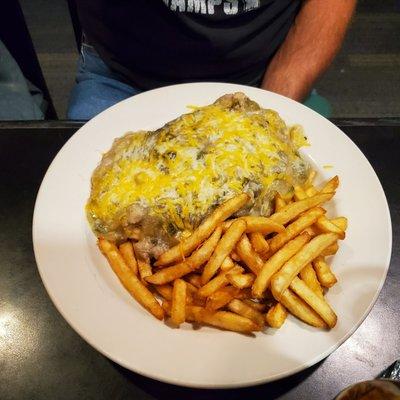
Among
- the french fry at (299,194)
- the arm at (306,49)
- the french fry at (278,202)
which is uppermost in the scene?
the arm at (306,49)

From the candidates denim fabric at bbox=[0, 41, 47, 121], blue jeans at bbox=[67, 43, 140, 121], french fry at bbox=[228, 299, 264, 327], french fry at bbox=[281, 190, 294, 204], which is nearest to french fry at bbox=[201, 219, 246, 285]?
french fry at bbox=[228, 299, 264, 327]

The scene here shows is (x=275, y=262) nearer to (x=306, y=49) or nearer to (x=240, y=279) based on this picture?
(x=240, y=279)

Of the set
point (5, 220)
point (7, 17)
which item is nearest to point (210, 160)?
point (5, 220)

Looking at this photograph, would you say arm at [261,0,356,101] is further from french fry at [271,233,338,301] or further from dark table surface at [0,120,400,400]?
french fry at [271,233,338,301]

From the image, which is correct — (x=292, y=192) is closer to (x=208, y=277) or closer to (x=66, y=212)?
(x=208, y=277)

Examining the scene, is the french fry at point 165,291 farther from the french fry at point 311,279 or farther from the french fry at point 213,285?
the french fry at point 311,279

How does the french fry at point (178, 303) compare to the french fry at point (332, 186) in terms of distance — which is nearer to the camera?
the french fry at point (178, 303)

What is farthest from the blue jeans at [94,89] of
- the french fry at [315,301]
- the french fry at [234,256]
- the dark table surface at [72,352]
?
the french fry at [315,301]
